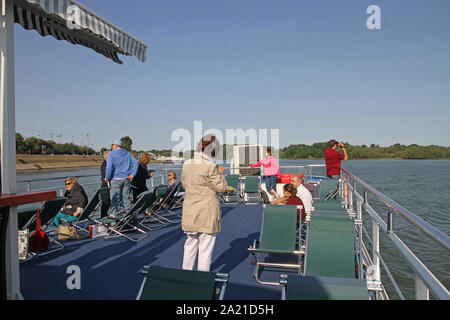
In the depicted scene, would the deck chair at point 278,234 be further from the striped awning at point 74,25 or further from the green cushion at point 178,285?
the striped awning at point 74,25

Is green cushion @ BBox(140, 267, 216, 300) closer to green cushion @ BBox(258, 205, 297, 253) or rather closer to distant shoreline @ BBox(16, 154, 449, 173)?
green cushion @ BBox(258, 205, 297, 253)

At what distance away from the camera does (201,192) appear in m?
2.84

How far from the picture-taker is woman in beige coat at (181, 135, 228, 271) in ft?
9.23

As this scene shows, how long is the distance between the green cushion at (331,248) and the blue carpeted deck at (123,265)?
460mm

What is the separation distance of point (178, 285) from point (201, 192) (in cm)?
104

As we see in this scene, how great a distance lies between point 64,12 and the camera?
226cm

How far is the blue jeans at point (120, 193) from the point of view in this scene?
5.56 m

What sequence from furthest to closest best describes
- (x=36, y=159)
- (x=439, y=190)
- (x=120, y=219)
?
(x=36, y=159) → (x=439, y=190) → (x=120, y=219)

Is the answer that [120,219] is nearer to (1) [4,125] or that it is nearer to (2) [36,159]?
(1) [4,125]

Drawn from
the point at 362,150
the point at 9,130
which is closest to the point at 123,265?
the point at 9,130

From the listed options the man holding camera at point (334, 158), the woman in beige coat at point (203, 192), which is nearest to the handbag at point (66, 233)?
the woman in beige coat at point (203, 192)

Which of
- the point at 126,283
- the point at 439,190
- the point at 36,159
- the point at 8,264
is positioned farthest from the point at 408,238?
the point at 36,159

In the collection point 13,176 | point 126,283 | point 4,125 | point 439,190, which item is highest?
point 4,125
